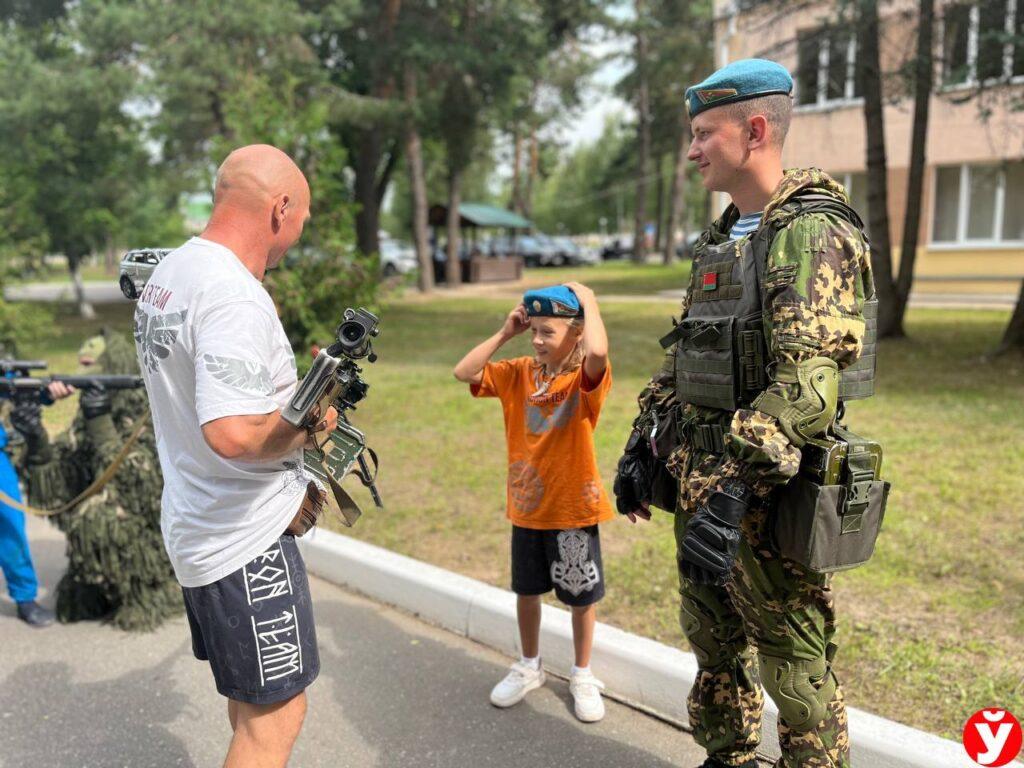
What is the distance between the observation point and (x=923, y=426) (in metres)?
7.04

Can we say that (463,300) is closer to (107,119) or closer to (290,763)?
(107,119)

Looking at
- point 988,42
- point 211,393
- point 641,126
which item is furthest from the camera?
point 641,126

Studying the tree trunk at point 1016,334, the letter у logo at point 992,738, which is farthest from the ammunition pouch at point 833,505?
the tree trunk at point 1016,334

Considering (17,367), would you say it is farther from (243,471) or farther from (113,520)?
(243,471)

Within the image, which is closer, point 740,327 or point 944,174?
point 740,327

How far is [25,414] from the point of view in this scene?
4.17m

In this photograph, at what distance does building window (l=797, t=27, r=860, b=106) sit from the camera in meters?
10.6

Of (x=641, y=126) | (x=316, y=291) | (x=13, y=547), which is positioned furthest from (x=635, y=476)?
(x=641, y=126)

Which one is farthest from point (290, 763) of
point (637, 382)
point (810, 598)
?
point (637, 382)

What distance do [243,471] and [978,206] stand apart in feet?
71.6

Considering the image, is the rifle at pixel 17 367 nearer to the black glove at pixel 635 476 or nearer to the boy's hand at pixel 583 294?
the boy's hand at pixel 583 294

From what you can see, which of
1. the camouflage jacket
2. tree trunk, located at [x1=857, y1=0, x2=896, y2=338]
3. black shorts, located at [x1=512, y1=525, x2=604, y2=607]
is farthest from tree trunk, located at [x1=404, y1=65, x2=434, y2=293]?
the camouflage jacket

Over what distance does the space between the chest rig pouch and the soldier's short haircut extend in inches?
12.2

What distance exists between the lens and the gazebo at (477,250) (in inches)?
1151
